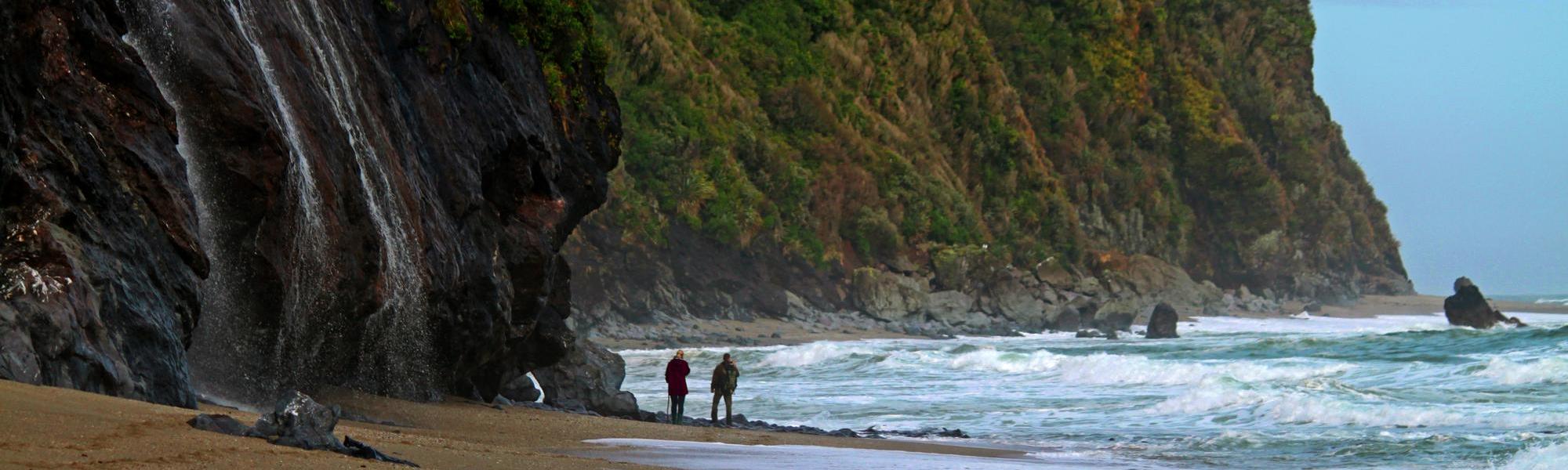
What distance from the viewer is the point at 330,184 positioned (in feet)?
41.9

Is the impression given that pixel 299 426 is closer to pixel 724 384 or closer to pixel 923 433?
pixel 923 433

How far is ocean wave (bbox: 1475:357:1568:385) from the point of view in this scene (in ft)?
72.7

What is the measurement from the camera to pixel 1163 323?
2111 inches

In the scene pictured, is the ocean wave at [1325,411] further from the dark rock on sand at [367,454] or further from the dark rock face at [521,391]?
the dark rock on sand at [367,454]

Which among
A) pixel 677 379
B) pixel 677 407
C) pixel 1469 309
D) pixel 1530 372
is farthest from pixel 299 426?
pixel 1469 309

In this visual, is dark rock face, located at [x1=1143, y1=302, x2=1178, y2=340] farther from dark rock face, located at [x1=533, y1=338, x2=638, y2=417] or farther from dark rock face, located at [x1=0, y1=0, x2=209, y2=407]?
dark rock face, located at [x1=0, y1=0, x2=209, y2=407]

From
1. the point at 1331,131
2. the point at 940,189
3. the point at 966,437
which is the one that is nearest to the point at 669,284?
the point at 940,189

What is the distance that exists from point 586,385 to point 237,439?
12.9 m

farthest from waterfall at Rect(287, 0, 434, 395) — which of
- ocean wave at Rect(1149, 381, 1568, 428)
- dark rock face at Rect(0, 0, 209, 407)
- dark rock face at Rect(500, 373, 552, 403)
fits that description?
ocean wave at Rect(1149, 381, 1568, 428)

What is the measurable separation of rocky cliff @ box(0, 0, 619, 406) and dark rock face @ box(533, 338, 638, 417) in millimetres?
697

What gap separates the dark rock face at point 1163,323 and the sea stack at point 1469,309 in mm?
12195

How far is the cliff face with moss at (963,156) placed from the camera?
54156mm

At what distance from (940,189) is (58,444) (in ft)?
192

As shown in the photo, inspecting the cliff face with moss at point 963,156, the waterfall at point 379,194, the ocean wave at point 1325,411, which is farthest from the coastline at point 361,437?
the cliff face with moss at point 963,156
